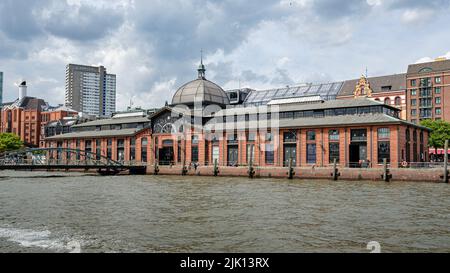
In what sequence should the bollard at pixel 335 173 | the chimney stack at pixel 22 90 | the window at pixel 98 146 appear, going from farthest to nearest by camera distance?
1. the chimney stack at pixel 22 90
2. the window at pixel 98 146
3. the bollard at pixel 335 173

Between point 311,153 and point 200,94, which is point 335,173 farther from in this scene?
point 200,94

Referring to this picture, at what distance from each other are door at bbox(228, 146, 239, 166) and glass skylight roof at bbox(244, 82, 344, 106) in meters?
41.1

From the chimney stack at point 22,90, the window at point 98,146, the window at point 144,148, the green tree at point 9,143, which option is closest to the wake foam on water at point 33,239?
the window at point 144,148

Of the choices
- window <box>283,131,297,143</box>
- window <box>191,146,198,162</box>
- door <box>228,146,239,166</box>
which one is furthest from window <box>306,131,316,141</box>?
window <box>191,146,198,162</box>

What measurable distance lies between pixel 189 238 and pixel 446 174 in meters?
37.9

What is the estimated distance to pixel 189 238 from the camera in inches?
691

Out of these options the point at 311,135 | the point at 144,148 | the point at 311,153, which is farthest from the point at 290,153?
the point at 144,148

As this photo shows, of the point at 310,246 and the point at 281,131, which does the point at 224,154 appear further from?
the point at 310,246

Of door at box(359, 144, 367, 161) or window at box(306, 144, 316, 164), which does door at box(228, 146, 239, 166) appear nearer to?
window at box(306, 144, 316, 164)

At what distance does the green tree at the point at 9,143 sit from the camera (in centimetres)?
12412

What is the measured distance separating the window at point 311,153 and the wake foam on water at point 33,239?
5208 centimetres

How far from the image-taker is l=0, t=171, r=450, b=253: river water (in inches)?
645

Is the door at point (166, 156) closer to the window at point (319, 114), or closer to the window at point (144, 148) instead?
the window at point (144, 148)
